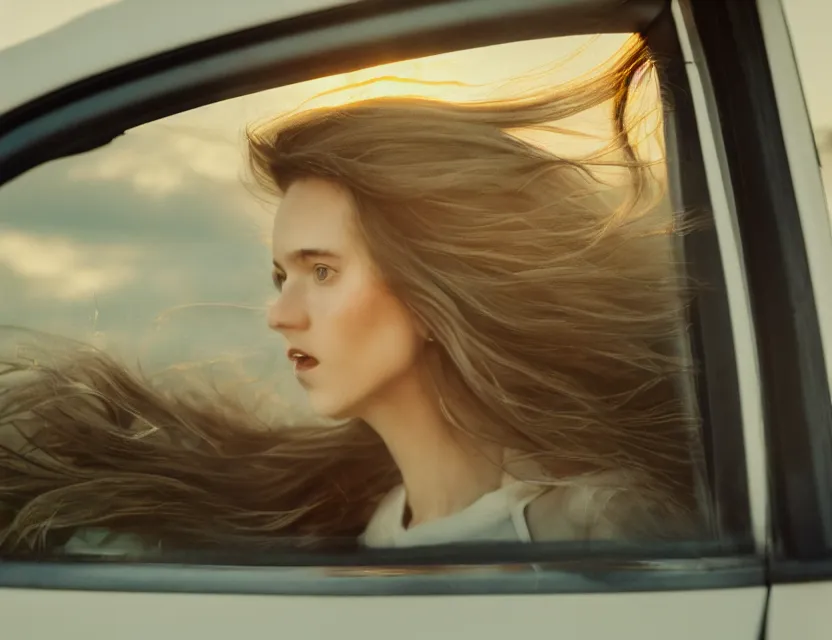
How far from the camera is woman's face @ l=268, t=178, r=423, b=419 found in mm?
1049

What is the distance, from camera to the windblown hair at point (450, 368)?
99 cm

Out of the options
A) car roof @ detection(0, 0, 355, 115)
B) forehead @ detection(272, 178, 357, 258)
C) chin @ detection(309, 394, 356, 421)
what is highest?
car roof @ detection(0, 0, 355, 115)

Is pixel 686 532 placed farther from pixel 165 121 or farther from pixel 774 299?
pixel 165 121

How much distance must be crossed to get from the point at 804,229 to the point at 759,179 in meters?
0.09

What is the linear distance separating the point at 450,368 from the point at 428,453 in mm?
126

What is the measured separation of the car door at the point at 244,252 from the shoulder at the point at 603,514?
0.02 m

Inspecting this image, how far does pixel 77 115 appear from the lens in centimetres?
115

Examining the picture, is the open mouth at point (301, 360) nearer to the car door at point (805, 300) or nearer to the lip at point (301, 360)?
the lip at point (301, 360)

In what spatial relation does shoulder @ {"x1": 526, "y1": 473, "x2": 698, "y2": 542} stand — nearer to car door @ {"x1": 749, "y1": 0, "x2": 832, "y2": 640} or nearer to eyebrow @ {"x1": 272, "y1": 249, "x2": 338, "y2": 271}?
car door @ {"x1": 749, "y1": 0, "x2": 832, "y2": 640}

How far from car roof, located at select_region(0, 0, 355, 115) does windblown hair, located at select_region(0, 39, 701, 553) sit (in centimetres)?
17

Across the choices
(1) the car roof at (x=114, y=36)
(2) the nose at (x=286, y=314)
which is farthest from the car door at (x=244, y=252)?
(2) the nose at (x=286, y=314)

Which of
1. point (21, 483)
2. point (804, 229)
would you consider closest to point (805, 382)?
point (804, 229)

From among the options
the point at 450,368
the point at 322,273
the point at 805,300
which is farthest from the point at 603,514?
the point at 322,273

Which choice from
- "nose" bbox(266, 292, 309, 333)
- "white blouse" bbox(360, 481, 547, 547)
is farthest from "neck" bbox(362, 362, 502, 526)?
"nose" bbox(266, 292, 309, 333)
